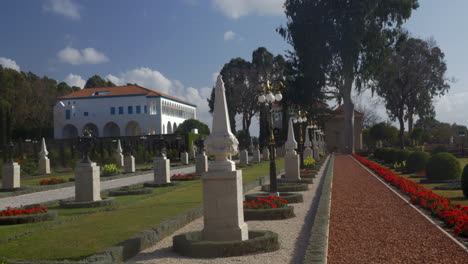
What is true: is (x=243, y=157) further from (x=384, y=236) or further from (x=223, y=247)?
(x=223, y=247)

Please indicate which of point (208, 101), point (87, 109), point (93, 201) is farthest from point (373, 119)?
point (93, 201)

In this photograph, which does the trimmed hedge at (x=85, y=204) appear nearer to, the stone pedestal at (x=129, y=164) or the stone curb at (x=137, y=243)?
the stone curb at (x=137, y=243)

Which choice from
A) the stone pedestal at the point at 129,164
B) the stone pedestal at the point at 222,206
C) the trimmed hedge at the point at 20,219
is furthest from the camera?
the stone pedestal at the point at 129,164

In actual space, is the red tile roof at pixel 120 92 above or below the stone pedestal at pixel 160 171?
above

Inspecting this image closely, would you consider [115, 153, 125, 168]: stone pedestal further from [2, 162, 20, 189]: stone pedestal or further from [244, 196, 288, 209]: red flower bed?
[244, 196, 288, 209]: red flower bed

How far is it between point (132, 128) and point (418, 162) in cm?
5325

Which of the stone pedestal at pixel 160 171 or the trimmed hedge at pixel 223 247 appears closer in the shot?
the trimmed hedge at pixel 223 247

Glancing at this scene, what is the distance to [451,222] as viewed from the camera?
847cm

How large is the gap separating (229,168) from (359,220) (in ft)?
11.4

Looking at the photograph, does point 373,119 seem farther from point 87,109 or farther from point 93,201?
point 93,201

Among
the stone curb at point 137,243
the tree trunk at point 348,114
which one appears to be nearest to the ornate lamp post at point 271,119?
the stone curb at point 137,243

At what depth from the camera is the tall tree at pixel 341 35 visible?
127ft

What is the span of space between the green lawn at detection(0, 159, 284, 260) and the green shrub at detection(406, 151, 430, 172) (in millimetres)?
15187

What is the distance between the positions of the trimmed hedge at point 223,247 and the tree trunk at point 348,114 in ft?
116
